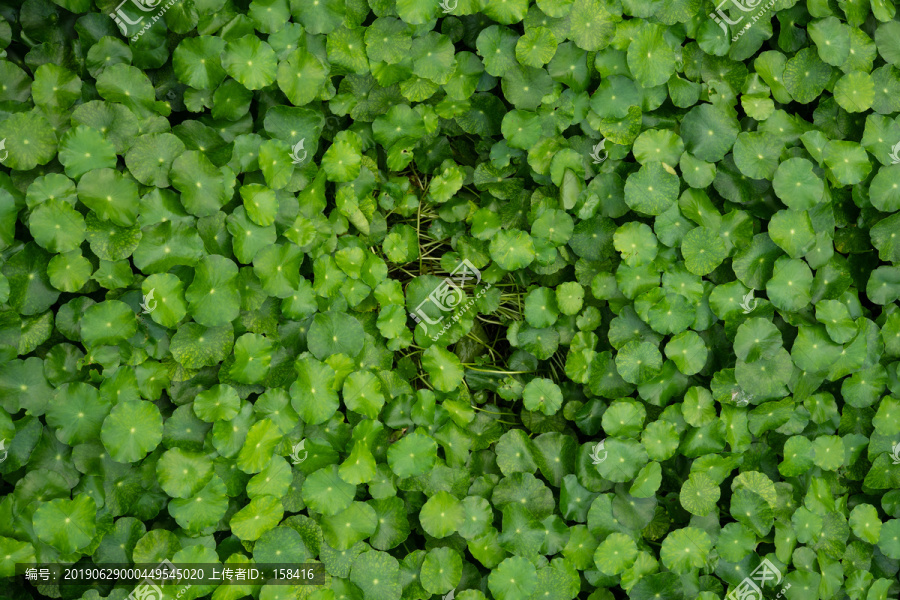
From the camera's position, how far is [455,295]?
2.37m

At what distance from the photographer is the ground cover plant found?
1.87 meters

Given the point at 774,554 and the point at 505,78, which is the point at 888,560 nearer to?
the point at 774,554

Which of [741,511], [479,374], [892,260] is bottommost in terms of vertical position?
[741,511]

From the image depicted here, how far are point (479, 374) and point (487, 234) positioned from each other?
0.56m

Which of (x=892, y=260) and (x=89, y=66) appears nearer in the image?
(x=89, y=66)

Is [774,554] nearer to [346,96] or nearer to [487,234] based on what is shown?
[487,234]

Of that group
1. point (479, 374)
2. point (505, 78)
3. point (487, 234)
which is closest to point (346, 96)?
point (505, 78)

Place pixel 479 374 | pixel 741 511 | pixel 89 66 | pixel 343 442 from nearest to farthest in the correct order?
1. pixel 89 66
2. pixel 343 442
3. pixel 741 511
4. pixel 479 374

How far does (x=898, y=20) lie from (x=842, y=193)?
0.70 meters

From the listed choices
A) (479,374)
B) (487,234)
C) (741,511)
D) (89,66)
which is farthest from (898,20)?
(89,66)

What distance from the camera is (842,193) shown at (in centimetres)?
241

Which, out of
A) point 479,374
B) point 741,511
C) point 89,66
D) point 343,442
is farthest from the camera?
point 479,374

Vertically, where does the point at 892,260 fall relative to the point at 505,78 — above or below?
below

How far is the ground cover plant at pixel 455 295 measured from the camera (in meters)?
1.87
